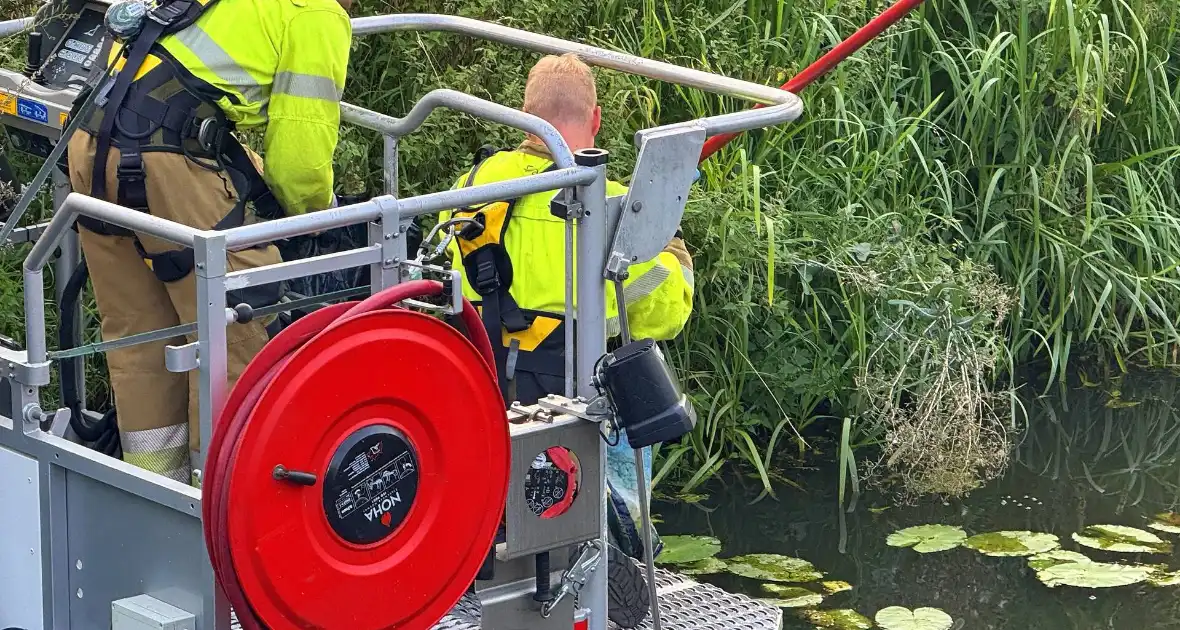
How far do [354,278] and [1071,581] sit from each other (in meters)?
2.41

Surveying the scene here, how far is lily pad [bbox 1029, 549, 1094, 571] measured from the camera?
507 centimetres

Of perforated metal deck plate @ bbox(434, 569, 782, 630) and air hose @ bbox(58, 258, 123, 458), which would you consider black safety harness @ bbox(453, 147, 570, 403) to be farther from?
air hose @ bbox(58, 258, 123, 458)

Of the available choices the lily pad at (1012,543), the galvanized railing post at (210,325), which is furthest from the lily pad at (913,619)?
the galvanized railing post at (210,325)

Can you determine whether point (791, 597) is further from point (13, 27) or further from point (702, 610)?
point (13, 27)

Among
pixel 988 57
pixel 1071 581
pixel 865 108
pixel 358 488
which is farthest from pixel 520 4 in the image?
pixel 358 488

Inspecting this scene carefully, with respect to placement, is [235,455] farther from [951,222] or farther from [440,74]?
[951,222]

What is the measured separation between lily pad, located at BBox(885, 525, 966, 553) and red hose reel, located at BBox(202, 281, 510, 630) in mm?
2663

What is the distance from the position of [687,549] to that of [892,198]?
5.93ft

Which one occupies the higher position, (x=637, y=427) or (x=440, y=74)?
(x=440, y=74)

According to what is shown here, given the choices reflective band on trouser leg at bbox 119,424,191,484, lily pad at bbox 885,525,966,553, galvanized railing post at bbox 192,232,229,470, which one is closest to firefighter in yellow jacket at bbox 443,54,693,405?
reflective band on trouser leg at bbox 119,424,191,484

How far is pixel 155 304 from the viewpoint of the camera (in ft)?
12.4

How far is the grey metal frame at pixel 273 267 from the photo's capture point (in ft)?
8.05

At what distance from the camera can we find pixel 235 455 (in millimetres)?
2375

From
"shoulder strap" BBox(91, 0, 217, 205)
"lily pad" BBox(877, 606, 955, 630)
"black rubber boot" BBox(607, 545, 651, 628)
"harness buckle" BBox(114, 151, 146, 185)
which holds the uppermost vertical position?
"shoulder strap" BBox(91, 0, 217, 205)
